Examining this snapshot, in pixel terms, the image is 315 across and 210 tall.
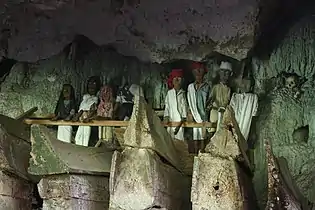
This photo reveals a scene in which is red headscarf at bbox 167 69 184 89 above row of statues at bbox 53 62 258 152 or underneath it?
above

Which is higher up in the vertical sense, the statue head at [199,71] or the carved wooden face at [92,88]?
the statue head at [199,71]

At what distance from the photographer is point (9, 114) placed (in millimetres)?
5398

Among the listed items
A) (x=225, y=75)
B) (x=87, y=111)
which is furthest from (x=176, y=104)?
(x=87, y=111)

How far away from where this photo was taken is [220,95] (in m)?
4.81

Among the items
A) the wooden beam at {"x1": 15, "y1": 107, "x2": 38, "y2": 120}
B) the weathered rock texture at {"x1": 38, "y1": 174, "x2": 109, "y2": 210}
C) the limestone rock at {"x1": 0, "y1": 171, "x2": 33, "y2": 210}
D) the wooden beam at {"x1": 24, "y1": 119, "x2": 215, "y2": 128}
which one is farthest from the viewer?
the wooden beam at {"x1": 15, "y1": 107, "x2": 38, "y2": 120}

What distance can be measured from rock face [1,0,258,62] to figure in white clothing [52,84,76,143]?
0.97 ft

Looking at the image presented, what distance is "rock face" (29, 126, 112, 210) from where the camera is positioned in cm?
417

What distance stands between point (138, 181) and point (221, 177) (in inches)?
16.5

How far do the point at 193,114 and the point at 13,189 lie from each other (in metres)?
1.20

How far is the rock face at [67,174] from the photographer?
13.7 feet

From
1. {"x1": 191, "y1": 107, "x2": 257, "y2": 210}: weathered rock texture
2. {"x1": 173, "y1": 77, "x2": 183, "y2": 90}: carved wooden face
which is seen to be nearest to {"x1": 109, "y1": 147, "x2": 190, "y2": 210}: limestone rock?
{"x1": 191, "y1": 107, "x2": 257, "y2": 210}: weathered rock texture

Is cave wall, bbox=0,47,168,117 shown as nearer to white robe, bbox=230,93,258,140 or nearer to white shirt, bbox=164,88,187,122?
white shirt, bbox=164,88,187,122

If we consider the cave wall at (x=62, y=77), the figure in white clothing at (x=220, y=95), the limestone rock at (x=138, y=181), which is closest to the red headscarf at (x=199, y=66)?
the figure in white clothing at (x=220, y=95)

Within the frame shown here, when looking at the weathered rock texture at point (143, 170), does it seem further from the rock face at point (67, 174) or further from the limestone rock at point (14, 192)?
the limestone rock at point (14, 192)
